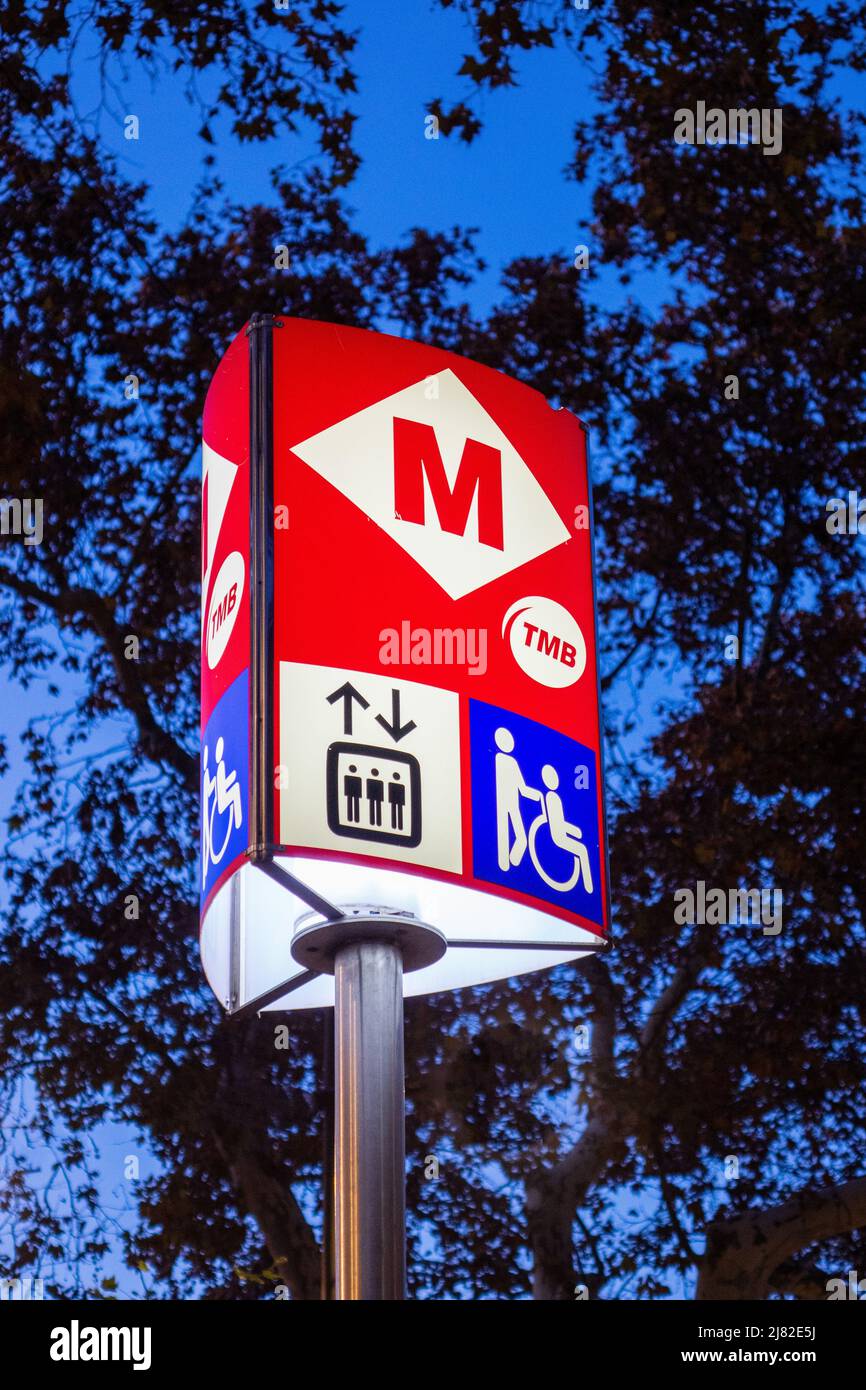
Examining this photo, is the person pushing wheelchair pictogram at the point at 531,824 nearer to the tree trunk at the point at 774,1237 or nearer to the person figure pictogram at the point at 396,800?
the person figure pictogram at the point at 396,800

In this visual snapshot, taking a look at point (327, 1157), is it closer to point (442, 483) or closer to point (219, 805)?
point (219, 805)

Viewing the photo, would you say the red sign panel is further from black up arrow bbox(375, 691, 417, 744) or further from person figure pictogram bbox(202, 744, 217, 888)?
person figure pictogram bbox(202, 744, 217, 888)

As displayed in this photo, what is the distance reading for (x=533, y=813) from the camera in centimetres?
626

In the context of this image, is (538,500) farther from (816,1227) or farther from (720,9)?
(720,9)

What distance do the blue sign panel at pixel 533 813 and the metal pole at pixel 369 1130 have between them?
529mm

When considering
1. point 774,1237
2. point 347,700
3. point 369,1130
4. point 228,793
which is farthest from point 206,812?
point 774,1237

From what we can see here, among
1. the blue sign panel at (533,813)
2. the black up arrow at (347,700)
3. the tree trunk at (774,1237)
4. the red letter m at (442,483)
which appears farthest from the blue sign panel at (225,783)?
the tree trunk at (774,1237)

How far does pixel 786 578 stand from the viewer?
48.7 feet

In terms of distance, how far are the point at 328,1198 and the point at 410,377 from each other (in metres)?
7.18

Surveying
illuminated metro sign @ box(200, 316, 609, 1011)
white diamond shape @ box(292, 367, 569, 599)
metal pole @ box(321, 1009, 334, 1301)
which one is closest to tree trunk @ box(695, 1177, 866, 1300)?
metal pole @ box(321, 1009, 334, 1301)

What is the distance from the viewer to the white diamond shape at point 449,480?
6.36m

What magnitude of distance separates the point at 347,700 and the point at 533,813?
0.80 meters

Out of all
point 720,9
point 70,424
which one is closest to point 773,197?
point 720,9

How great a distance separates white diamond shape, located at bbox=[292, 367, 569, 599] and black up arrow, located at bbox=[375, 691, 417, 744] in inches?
19.4
